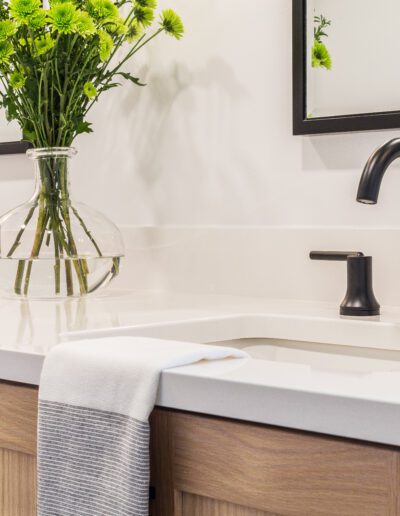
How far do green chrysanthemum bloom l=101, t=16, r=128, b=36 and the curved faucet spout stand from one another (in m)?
0.48

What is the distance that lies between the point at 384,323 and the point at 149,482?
43 centimetres

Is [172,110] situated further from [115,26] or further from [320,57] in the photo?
[320,57]

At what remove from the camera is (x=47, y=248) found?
121 centimetres

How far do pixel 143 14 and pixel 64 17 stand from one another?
179 mm

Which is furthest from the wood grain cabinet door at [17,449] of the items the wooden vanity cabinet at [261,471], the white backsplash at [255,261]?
the white backsplash at [255,261]

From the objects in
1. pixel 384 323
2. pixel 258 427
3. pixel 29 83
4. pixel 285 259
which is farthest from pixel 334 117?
pixel 258 427

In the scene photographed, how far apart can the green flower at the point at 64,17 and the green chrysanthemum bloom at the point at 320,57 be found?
333 mm

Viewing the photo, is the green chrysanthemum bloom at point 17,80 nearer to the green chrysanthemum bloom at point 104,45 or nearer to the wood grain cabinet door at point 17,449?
the green chrysanthemum bloom at point 104,45

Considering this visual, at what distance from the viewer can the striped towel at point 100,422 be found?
25.0 inches

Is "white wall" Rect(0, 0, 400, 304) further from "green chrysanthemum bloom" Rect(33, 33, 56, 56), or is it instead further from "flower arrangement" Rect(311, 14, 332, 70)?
"green chrysanthemum bloom" Rect(33, 33, 56, 56)

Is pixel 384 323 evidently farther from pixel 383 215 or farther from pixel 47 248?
pixel 47 248

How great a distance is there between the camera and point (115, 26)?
1238 millimetres

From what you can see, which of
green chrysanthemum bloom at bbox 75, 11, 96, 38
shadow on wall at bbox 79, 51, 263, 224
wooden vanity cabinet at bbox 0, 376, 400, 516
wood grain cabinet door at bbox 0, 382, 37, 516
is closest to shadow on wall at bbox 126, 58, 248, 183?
shadow on wall at bbox 79, 51, 263, 224

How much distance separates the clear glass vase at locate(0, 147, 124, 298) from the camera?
121cm
